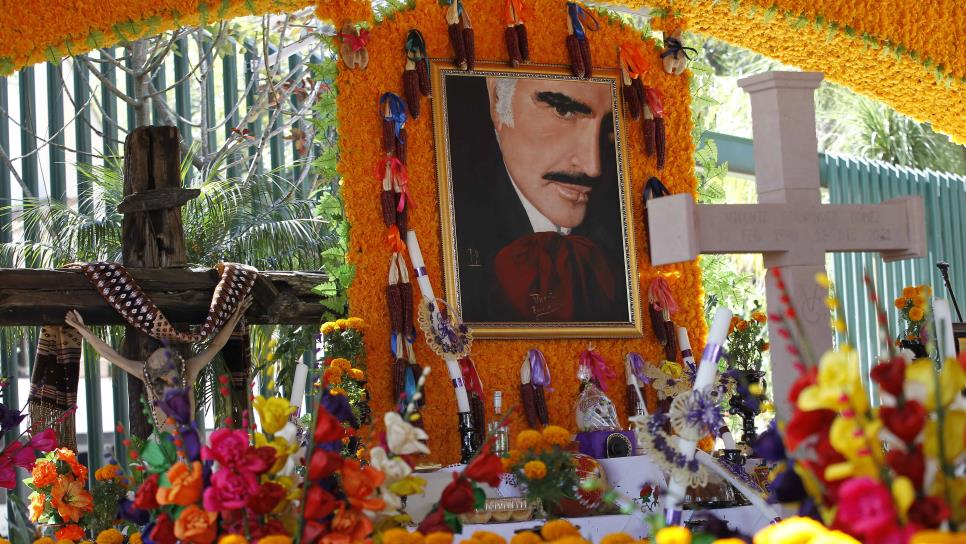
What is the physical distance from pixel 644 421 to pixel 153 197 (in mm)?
4066

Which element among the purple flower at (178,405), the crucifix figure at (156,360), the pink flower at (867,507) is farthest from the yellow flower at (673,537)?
the crucifix figure at (156,360)

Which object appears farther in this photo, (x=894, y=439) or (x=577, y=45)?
(x=577, y=45)

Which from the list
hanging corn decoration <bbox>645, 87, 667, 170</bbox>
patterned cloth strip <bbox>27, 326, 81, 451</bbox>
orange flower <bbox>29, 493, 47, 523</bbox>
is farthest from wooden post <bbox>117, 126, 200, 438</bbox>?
hanging corn decoration <bbox>645, 87, 667, 170</bbox>

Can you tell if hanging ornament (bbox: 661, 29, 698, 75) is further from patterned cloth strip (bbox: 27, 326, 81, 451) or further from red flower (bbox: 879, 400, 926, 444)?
red flower (bbox: 879, 400, 926, 444)

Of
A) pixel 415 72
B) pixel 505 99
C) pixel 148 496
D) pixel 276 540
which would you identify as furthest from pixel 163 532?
pixel 505 99

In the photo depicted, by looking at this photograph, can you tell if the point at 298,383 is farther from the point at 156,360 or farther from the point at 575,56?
the point at 575,56

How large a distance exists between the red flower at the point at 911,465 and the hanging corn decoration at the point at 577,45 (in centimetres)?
515

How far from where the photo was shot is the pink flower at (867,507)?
1.77m

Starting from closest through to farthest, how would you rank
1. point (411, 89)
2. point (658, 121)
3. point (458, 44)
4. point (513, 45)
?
point (411, 89) → point (458, 44) → point (513, 45) → point (658, 121)

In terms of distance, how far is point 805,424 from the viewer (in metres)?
1.92

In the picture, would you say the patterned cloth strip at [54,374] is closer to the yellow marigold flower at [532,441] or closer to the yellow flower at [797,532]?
the yellow marigold flower at [532,441]

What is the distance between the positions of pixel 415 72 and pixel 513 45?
57 cm

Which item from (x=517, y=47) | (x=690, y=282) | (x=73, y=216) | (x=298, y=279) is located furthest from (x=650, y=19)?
(x=73, y=216)

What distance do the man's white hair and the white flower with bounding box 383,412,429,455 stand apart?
4.21 metres
